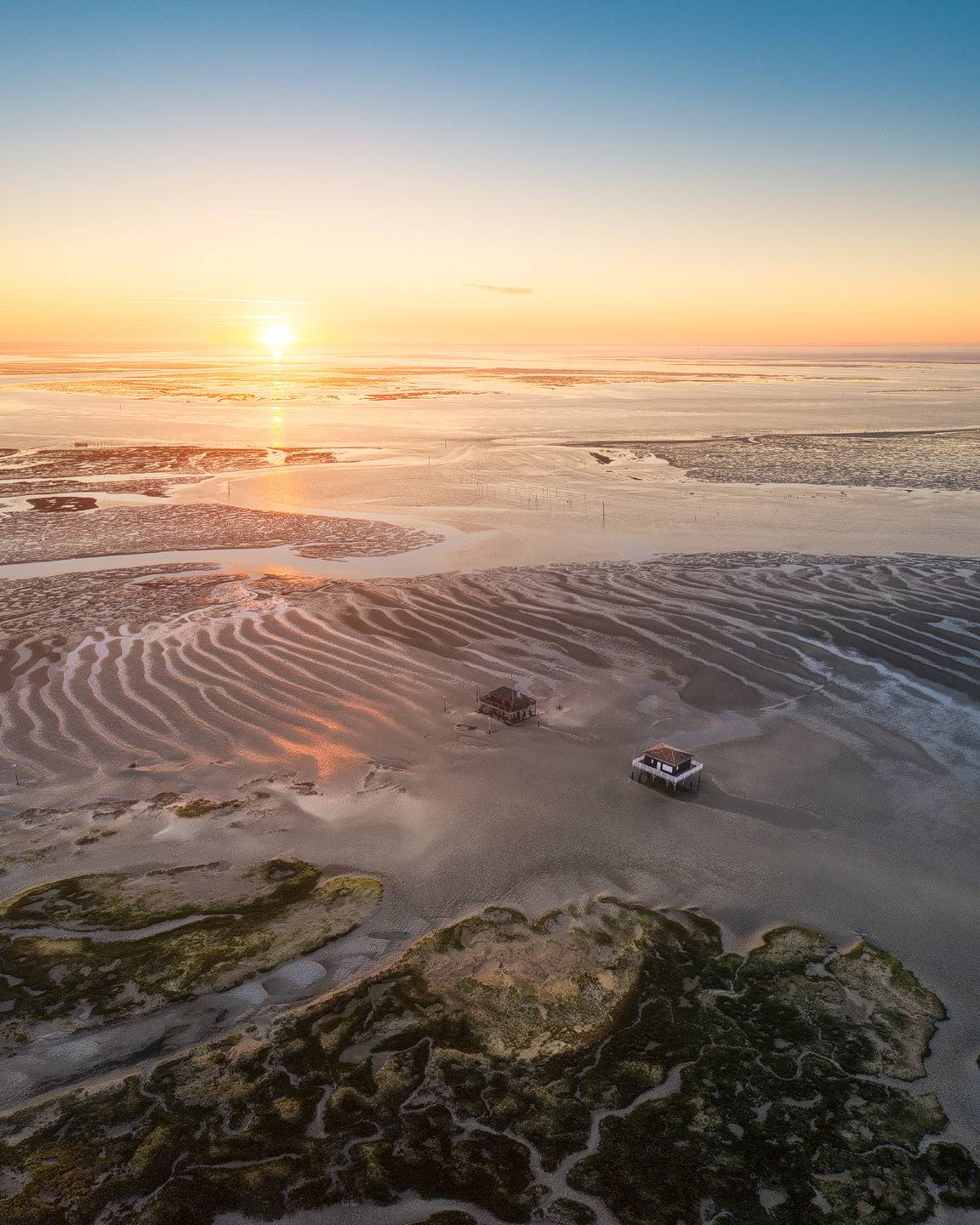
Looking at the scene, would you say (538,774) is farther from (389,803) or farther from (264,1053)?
(264,1053)

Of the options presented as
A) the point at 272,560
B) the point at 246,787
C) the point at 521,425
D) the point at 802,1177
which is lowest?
the point at 802,1177

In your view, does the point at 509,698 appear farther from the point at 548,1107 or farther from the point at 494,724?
the point at 548,1107

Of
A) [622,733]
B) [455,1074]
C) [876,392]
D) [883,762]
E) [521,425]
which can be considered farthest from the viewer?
[876,392]

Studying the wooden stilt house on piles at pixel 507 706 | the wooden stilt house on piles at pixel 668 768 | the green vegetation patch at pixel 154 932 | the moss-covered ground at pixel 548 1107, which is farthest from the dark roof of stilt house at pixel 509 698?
the moss-covered ground at pixel 548 1107

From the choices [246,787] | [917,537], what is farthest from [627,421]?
[246,787]

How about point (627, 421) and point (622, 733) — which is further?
point (627, 421)
